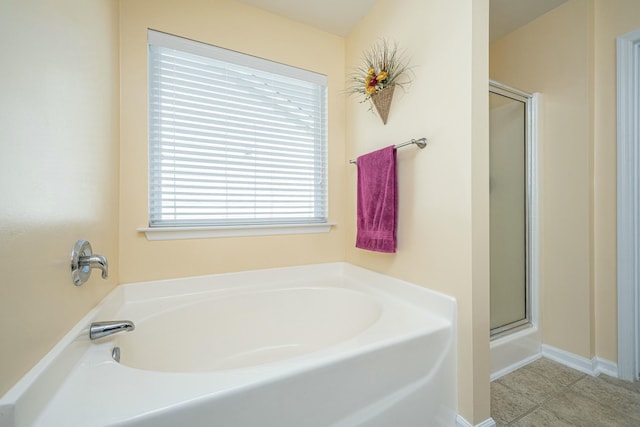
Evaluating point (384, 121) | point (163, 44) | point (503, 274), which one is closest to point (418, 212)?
point (384, 121)

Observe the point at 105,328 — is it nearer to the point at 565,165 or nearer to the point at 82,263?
the point at 82,263

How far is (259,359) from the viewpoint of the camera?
4.99 ft

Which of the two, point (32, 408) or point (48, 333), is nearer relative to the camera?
point (32, 408)

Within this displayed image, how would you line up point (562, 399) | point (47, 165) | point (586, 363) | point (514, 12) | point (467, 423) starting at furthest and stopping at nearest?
point (514, 12) < point (586, 363) < point (562, 399) < point (467, 423) < point (47, 165)

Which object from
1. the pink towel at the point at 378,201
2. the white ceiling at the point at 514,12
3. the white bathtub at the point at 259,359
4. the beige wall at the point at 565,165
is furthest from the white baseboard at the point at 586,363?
the white ceiling at the point at 514,12

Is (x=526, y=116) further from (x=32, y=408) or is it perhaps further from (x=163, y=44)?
(x=32, y=408)

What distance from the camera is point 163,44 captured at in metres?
1.46

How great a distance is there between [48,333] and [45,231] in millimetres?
306

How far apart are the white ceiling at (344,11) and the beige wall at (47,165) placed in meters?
1.05

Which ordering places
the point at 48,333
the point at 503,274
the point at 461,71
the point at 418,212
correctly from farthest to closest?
1. the point at 503,274
2. the point at 418,212
3. the point at 461,71
4. the point at 48,333

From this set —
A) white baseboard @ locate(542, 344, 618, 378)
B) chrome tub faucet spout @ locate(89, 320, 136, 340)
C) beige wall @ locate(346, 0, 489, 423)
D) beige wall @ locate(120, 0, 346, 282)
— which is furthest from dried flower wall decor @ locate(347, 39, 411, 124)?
white baseboard @ locate(542, 344, 618, 378)

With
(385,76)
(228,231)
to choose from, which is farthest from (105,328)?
(385,76)

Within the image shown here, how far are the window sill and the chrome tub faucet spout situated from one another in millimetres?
558

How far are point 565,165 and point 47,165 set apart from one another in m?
2.75
